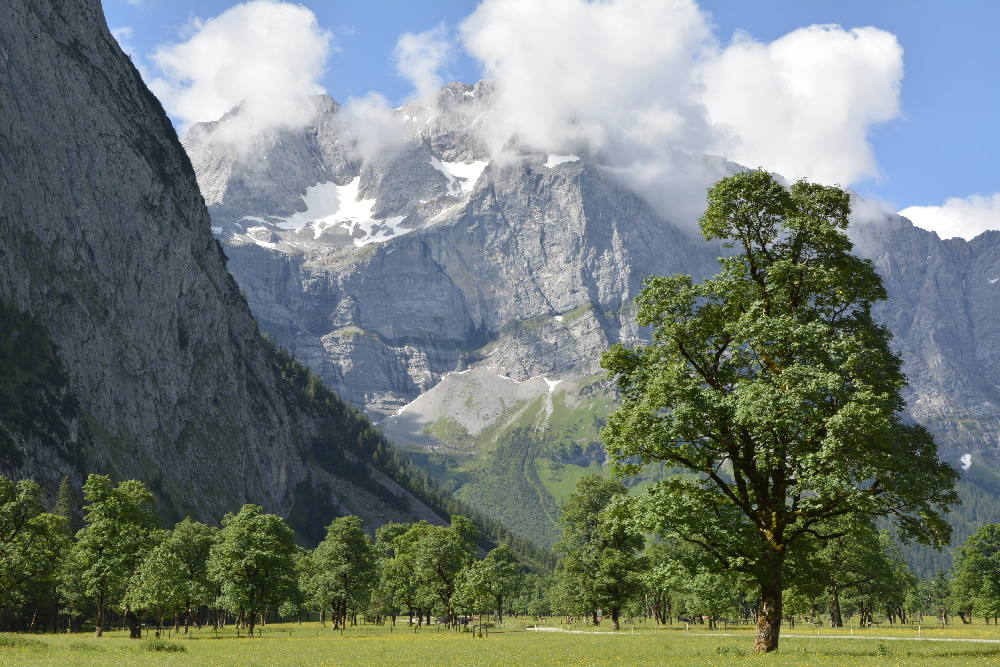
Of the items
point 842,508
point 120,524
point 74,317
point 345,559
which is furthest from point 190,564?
point 74,317

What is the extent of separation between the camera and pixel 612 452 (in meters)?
32.8

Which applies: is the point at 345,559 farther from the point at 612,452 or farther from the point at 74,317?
the point at 74,317

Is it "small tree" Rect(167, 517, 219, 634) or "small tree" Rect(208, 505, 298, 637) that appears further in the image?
"small tree" Rect(167, 517, 219, 634)

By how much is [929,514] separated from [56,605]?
403 ft

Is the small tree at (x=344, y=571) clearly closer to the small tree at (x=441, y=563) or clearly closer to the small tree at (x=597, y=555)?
the small tree at (x=441, y=563)

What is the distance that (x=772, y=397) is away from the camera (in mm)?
27438

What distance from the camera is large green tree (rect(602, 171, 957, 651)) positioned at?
91.0ft

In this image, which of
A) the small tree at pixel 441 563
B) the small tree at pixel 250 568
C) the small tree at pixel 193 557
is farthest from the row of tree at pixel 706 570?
the small tree at pixel 193 557

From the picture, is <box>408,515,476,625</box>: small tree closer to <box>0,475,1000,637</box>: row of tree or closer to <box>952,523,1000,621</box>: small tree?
<box>0,475,1000,637</box>: row of tree

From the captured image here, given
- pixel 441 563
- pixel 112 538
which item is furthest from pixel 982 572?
pixel 112 538

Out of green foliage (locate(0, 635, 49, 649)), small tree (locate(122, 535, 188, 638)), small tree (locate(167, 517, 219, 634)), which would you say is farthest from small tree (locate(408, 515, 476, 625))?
green foliage (locate(0, 635, 49, 649))

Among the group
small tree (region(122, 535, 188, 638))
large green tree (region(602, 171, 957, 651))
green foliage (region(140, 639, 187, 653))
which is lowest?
green foliage (region(140, 639, 187, 653))

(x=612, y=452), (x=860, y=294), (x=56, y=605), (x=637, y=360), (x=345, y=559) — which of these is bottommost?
(x=56, y=605)

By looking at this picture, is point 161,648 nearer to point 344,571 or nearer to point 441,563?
point 344,571
